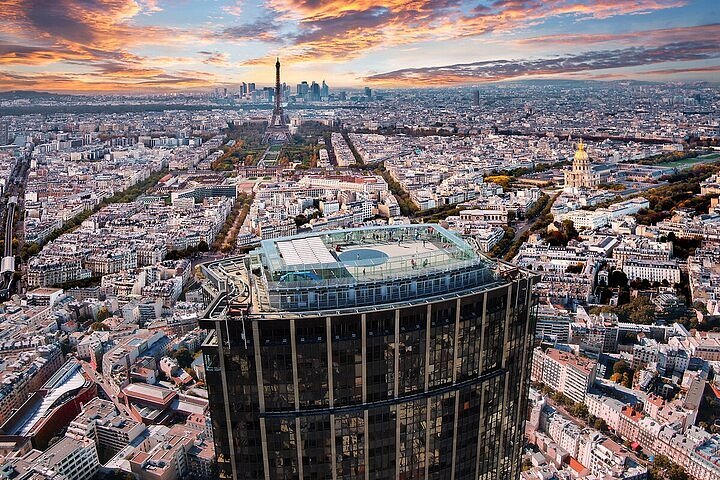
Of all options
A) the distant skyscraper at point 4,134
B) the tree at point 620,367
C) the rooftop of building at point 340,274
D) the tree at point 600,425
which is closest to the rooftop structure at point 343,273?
the rooftop of building at point 340,274

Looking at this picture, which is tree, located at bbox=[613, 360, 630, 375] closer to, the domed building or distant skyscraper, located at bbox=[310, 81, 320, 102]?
the domed building

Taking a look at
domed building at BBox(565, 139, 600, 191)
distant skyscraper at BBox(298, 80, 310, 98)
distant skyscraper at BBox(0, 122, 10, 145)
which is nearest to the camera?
domed building at BBox(565, 139, 600, 191)

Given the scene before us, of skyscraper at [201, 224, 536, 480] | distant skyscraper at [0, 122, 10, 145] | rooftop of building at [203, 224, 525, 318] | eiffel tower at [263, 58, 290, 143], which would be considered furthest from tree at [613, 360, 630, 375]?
distant skyscraper at [0, 122, 10, 145]

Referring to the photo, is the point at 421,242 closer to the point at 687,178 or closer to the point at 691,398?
the point at 691,398

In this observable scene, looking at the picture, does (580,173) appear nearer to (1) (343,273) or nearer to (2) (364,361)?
(1) (343,273)

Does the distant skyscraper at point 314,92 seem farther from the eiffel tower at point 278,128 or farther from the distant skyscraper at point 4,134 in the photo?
the distant skyscraper at point 4,134
